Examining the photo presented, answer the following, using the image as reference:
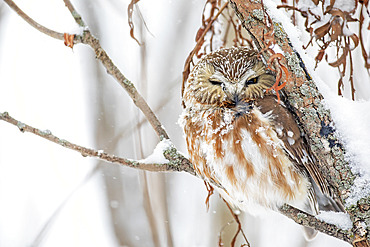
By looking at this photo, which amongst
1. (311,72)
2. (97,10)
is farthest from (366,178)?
(97,10)

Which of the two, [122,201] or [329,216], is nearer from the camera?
[329,216]

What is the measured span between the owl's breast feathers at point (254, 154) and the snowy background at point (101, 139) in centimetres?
105

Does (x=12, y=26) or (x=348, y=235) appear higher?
(x=12, y=26)

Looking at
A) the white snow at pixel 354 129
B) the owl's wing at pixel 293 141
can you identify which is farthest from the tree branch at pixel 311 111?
the owl's wing at pixel 293 141

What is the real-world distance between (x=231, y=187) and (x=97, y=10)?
3103 millimetres

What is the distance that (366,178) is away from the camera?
161 cm

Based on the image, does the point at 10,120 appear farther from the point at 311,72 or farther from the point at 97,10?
the point at 97,10

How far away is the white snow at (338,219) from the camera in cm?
169

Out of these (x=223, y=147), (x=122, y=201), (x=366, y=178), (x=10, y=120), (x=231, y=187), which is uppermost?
(x=122, y=201)

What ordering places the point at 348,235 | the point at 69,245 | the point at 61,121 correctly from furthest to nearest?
1. the point at 61,121
2. the point at 69,245
3. the point at 348,235

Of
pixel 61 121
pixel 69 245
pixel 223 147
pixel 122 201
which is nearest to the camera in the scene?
pixel 223 147

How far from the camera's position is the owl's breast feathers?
91.8 inches

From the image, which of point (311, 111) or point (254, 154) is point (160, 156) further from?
point (311, 111)

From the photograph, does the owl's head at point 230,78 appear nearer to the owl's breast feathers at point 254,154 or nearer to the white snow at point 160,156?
the owl's breast feathers at point 254,154
